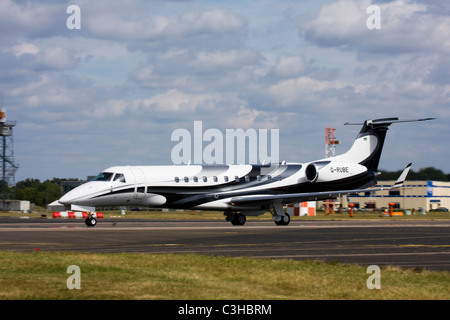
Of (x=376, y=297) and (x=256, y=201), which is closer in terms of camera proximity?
(x=376, y=297)

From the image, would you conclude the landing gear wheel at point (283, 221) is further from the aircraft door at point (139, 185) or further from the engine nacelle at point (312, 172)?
the aircraft door at point (139, 185)

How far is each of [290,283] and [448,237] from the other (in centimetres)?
1869

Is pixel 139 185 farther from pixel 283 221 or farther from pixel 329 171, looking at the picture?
pixel 329 171

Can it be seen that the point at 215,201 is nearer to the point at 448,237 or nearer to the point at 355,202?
the point at 448,237

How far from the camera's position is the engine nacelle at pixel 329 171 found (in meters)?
43.1

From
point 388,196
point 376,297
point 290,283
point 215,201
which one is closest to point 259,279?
point 290,283

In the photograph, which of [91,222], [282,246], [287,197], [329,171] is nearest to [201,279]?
[282,246]

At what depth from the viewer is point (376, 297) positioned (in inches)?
469

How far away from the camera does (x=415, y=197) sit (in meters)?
115

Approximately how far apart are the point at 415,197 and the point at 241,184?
264ft

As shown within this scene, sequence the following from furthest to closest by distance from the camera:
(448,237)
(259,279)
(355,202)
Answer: (355,202)
(448,237)
(259,279)

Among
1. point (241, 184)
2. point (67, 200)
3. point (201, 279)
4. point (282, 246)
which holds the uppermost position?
point (241, 184)

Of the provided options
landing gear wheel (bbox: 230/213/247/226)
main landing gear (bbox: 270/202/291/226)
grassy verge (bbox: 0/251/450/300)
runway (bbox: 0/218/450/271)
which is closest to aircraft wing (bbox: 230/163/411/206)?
Answer: main landing gear (bbox: 270/202/291/226)
